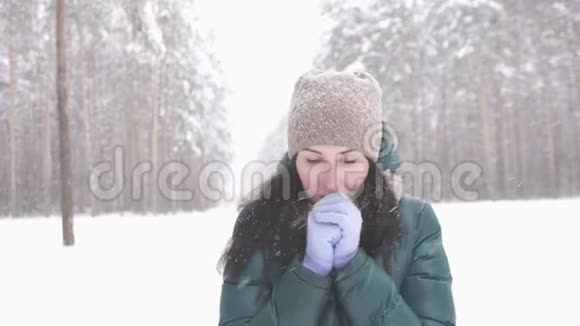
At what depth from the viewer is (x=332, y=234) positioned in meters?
1.60

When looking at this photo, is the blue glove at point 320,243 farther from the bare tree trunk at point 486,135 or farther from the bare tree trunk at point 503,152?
the bare tree trunk at point 503,152

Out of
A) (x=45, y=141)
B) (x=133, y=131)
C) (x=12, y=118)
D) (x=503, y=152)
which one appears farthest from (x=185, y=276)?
(x=133, y=131)

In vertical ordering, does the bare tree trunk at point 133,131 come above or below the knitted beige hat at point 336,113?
above

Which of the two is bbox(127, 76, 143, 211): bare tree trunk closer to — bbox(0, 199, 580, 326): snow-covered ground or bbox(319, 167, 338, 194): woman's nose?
bbox(0, 199, 580, 326): snow-covered ground

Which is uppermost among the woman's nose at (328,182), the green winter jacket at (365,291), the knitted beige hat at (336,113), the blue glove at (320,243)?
the knitted beige hat at (336,113)

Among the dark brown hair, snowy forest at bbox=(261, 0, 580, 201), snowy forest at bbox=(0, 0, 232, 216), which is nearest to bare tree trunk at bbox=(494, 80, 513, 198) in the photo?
snowy forest at bbox=(261, 0, 580, 201)

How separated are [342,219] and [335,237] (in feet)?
0.24

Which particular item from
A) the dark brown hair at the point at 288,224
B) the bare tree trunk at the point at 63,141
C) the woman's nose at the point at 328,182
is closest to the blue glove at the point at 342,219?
the woman's nose at the point at 328,182

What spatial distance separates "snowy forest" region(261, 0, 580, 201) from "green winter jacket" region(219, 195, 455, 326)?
996 inches

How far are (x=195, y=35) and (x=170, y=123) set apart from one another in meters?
6.62

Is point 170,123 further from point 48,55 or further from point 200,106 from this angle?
point 48,55

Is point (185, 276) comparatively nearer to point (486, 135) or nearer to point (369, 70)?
point (369, 70)

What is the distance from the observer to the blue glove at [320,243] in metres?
1.60

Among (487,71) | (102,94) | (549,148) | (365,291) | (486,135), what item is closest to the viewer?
(365,291)
